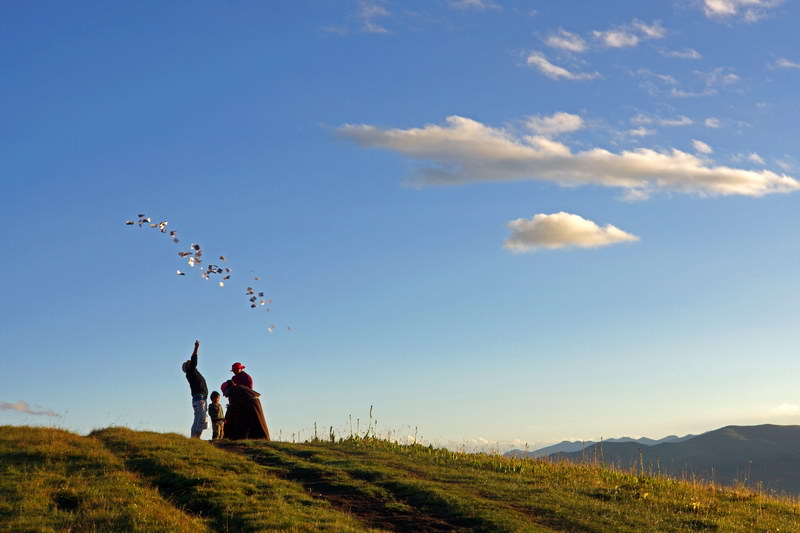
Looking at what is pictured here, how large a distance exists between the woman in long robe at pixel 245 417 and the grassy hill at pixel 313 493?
8.61 feet

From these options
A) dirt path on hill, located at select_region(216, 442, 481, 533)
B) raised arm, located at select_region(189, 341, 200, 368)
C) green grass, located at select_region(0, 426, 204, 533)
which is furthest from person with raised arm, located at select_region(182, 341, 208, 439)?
dirt path on hill, located at select_region(216, 442, 481, 533)

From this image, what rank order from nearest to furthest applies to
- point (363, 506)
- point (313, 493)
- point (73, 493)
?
point (73, 493) < point (363, 506) < point (313, 493)

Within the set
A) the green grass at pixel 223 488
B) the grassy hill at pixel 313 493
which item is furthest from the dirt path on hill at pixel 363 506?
the green grass at pixel 223 488

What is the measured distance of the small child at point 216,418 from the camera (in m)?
31.7

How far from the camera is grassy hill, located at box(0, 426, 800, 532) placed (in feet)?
58.3

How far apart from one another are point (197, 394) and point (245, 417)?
2.15 metres

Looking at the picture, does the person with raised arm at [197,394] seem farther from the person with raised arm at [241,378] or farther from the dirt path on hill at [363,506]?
the dirt path on hill at [363,506]

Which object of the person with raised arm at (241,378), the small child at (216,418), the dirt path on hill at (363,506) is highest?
the person with raised arm at (241,378)

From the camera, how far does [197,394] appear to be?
31.5 m

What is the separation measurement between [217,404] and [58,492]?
40.3 feet

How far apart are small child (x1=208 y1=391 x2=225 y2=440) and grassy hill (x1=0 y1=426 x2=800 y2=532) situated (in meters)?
3.21

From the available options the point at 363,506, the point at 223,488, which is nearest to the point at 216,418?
the point at 223,488

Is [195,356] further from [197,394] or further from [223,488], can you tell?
[223,488]

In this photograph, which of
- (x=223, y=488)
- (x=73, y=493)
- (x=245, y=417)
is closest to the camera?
(x=73, y=493)
